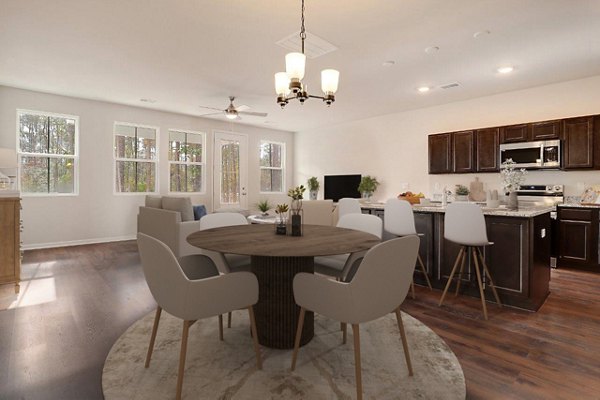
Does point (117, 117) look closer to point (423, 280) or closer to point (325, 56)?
point (325, 56)

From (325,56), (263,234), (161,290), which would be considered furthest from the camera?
(325,56)

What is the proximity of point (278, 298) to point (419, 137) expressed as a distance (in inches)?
217

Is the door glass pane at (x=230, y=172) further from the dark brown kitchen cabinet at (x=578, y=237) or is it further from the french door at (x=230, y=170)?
the dark brown kitchen cabinet at (x=578, y=237)

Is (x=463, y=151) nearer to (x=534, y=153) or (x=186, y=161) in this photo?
(x=534, y=153)

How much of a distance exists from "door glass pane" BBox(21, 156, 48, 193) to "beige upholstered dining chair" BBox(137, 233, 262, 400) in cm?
539

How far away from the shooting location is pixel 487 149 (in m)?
5.43

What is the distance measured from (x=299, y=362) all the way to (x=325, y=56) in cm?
338

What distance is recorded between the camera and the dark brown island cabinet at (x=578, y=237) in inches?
170

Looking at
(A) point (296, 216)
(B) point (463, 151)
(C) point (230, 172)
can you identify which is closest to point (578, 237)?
(B) point (463, 151)

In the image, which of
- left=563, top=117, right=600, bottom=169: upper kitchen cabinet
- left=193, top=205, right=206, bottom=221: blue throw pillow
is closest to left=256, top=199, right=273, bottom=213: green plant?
left=193, top=205, right=206, bottom=221: blue throw pillow

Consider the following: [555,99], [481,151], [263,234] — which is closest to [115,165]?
[263,234]

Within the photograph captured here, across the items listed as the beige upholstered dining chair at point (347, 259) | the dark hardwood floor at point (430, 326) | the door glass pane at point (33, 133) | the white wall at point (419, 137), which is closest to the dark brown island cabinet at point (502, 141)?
the white wall at point (419, 137)

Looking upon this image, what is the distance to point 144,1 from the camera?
279 cm

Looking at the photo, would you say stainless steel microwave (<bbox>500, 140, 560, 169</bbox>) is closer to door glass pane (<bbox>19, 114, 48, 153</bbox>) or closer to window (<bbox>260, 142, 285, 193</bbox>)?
window (<bbox>260, 142, 285, 193</bbox>)
